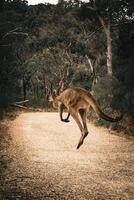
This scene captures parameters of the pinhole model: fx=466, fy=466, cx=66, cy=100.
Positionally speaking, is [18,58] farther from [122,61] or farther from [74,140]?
[74,140]

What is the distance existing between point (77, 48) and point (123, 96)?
20827mm

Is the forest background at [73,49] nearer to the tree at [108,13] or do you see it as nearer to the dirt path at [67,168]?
the tree at [108,13]

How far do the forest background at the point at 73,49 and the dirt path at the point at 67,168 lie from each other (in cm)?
229

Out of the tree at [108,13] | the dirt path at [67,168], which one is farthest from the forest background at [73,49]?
the dirt path at [67,168]

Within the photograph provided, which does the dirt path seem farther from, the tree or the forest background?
the tree

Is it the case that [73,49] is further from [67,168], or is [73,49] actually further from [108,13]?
[67,168]

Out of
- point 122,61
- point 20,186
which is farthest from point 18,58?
point 20,186

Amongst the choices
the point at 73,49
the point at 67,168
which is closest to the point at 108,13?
the point at 73,49

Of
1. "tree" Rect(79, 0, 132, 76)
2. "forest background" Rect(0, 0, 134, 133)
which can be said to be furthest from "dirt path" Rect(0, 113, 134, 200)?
"tree" Rect(79, 0, 132, 76)

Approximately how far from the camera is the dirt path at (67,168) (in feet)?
29.1

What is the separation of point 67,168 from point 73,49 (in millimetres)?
32677

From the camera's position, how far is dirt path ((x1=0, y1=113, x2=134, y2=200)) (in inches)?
349

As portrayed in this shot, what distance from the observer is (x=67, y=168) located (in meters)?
11.1

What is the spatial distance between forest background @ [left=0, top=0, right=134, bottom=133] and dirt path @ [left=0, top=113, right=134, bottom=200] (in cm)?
229
